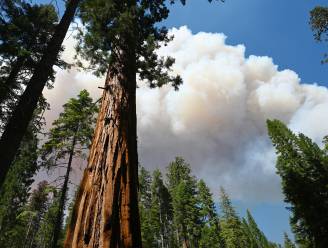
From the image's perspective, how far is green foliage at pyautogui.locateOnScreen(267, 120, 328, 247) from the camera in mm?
27531

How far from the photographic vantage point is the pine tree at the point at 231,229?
49375mm

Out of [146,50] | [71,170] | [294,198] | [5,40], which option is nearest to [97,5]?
[146,50]

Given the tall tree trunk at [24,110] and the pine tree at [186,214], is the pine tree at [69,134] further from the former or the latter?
the pine tree at [186,214]

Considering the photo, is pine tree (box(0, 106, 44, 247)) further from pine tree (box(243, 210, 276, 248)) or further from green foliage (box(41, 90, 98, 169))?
pine tree (box(243, 210, 276, 248))

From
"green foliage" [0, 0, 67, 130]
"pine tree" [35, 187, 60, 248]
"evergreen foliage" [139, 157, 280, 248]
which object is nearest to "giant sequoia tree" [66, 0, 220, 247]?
"green foliage" [0, 0, 67, 130]

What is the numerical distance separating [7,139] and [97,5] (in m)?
3.87

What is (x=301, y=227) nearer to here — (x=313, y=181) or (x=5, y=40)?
(x=313, y=181)

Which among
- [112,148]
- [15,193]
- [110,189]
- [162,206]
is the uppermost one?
[162,206]

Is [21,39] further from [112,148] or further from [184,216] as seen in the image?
[184,216]

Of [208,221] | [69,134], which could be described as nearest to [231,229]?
[208,221]

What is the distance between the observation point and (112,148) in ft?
12.7

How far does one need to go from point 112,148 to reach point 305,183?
31.1 meters

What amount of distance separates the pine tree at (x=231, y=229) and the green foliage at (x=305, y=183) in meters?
20.5

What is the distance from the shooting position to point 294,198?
97.1 feet
